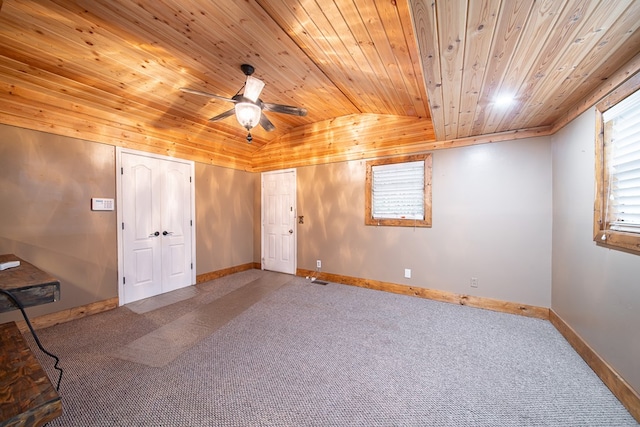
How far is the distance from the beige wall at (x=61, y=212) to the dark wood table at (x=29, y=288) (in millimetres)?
1636

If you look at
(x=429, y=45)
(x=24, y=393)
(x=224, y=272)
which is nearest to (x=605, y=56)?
(x=429, y=45)

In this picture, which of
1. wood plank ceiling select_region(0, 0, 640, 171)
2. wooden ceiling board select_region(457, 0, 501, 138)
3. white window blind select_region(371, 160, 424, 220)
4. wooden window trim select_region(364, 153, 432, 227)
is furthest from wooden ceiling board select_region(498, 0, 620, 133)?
white window blind select_region(371, 160, 424, 220)

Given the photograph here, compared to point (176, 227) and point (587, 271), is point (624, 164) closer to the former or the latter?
point (587, 271)

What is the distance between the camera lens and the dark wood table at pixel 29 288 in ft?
3.88

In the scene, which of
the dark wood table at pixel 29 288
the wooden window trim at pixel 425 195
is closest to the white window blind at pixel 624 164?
the wooden window trim at pixel 425 195

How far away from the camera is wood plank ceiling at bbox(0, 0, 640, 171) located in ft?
4.50

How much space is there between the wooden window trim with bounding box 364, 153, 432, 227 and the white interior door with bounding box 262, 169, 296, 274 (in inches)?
59.5

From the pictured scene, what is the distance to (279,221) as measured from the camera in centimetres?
493

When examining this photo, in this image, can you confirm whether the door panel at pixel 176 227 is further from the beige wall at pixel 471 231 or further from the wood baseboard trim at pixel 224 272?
the beige wall at pixel 471 231

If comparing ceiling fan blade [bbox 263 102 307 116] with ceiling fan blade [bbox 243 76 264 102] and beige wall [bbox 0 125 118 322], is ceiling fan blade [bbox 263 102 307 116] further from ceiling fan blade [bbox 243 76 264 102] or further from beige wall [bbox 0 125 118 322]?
beige wall [bbox 0 125 118 322]

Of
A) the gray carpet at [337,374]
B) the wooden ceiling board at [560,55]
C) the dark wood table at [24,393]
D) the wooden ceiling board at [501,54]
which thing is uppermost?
the wooden ceiling board at [501,54]

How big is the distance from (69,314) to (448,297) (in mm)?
4809

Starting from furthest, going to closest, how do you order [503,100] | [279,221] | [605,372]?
1. [279,221]
2. [503,100]
3. [605,372]

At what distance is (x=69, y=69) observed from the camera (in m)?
2.31
